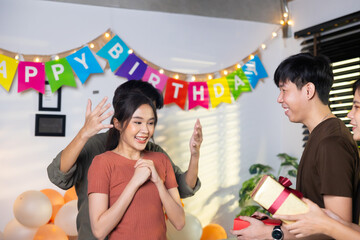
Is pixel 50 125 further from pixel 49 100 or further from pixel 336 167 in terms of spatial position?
pixel 336 167

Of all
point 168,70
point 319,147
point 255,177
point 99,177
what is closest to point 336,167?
point 319,147

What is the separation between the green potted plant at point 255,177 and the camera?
128 inches

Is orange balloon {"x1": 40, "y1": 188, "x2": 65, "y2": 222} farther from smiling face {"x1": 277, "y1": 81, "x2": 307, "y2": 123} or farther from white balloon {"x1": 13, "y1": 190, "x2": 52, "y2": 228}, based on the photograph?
smiling face {"x1": 277, "y1": 81, "x2": 307, "y2": 123}

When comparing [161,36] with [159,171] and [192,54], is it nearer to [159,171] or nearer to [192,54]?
[192,54]

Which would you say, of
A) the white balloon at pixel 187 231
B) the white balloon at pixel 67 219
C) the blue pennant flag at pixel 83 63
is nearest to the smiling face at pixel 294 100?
the white balloon at pixel 187 231

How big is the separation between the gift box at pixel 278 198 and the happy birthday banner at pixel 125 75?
220 centimetres

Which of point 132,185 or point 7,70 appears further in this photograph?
point 7,70

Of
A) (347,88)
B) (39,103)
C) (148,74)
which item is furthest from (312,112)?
(39,103)

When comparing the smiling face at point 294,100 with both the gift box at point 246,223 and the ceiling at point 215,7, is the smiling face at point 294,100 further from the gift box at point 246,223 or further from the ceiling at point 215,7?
the ceiling at point 215,7

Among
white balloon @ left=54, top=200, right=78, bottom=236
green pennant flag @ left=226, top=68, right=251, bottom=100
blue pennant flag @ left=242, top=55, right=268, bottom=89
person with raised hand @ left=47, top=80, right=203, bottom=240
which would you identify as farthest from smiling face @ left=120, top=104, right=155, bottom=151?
blue pennant flag @ left=242, top=55, right=268, bottom=89

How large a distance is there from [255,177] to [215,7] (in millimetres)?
1571

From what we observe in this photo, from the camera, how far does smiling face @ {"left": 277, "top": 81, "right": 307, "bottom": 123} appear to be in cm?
148

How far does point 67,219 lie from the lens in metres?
2.54

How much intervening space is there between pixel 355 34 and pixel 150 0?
5.51 ft
